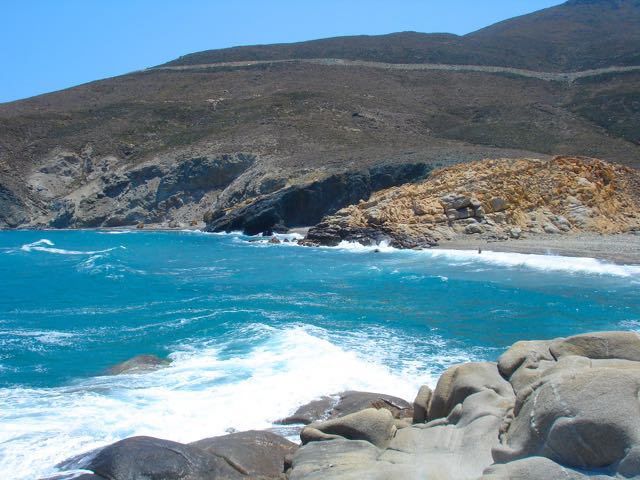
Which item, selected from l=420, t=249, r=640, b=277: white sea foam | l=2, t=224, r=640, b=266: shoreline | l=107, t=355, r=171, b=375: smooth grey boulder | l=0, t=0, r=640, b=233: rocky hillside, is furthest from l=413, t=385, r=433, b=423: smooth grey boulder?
l=0, t=0, r=640, b=233: rocky hillside

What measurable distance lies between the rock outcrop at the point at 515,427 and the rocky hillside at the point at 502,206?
28.3 meters

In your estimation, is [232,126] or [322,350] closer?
[322,350]

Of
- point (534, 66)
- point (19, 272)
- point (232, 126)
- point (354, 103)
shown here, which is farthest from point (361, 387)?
point (534, 66)

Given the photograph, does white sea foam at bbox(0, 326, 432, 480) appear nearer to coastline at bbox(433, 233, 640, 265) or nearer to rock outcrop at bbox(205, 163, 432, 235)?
coastline at bbox(433, 233, 640, 265)

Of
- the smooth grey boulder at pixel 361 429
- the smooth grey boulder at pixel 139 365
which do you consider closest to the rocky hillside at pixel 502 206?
the smooth grey boulder at pixel 139 365

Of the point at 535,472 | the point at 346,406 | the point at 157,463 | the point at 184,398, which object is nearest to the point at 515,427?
the point at 535,472

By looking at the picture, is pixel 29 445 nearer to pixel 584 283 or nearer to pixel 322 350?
pixel 322 350

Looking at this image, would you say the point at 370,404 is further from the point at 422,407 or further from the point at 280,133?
the point at 280,133

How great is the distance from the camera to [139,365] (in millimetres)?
14898

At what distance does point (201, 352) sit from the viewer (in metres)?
16.2

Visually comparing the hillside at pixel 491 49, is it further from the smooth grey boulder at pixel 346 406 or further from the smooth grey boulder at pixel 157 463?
the smooth grey boulder at pixel 157 463

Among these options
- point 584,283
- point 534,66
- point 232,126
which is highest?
point 534,66

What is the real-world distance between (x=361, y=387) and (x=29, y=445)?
5.87m

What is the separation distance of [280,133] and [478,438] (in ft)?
206
